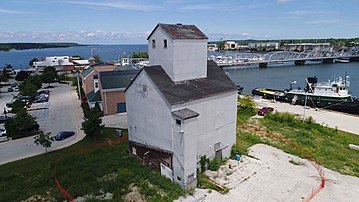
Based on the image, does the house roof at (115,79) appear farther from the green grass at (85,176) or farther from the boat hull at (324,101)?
the boat hull at (324,101)

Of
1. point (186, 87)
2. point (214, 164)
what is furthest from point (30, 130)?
point (214, 164)

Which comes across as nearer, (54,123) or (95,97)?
(54,123)

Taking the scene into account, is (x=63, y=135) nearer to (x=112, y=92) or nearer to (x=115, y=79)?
(x=112, y=92)

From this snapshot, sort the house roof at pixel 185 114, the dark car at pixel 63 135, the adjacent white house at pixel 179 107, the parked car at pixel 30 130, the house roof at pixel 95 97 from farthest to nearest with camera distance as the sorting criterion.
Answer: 1. the house roof at pixel 95 97
2. the parked car at pixel 30 130
3. the dark car at pixel 63 135
4. the adjacent white house at pixel 179 107
5. the house roof at pixel 185 114

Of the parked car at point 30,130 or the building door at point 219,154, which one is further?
the parked car at point 30,130

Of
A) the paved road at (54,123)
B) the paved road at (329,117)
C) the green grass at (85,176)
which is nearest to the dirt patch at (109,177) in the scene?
the green grass at (85,176)

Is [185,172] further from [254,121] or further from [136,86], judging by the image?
[254,121]

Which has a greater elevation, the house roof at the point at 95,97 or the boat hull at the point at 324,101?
the house roof at the point at 95,97
